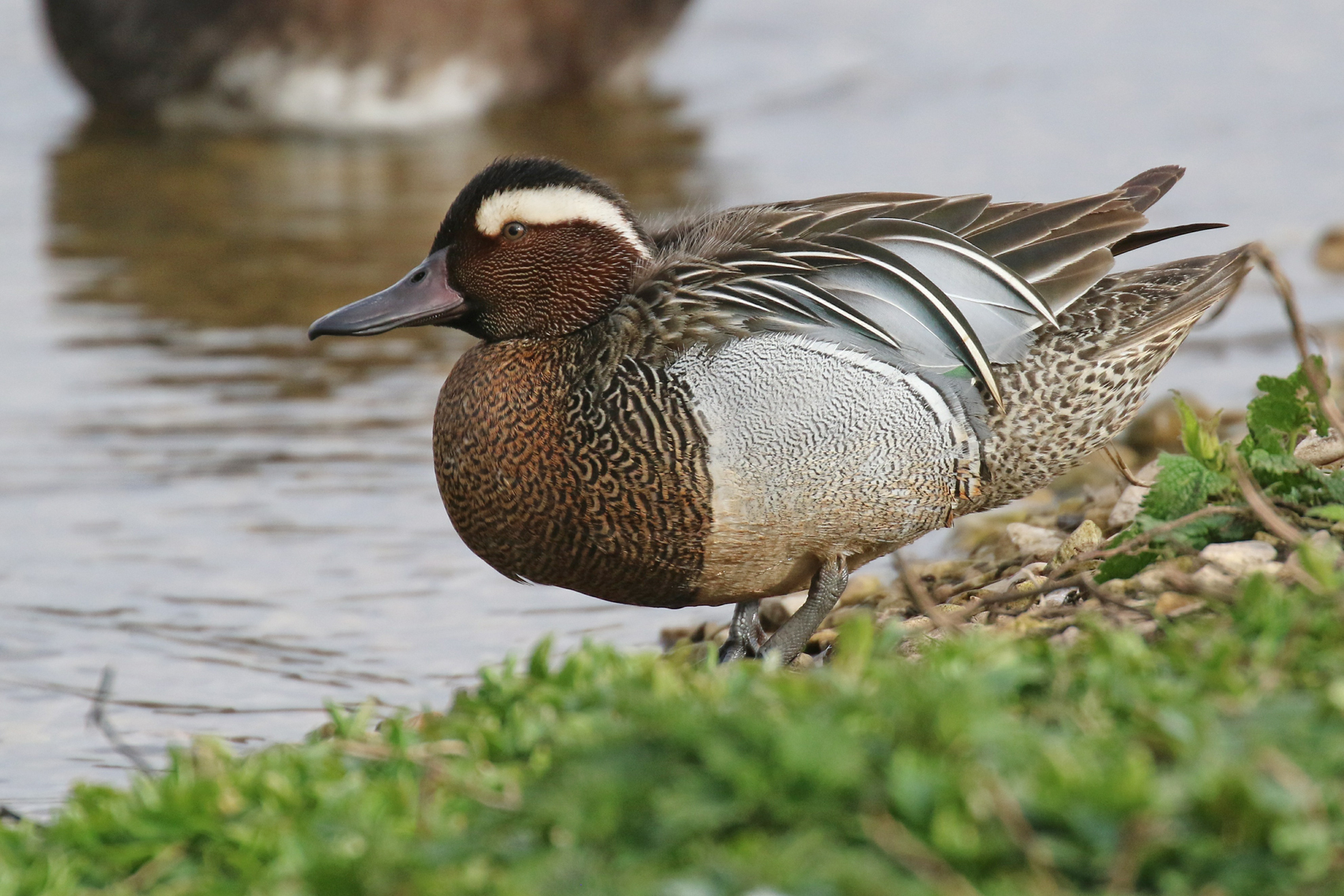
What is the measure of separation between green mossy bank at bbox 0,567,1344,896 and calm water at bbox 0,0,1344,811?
4.84ft

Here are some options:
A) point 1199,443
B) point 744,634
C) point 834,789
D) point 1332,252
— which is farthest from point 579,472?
point 1332,252

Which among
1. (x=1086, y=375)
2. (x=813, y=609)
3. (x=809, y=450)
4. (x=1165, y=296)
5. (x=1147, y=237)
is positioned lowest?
(x=813, y=609)

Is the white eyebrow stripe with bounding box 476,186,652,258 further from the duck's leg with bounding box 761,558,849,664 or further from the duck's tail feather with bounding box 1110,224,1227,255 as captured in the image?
the duck's tail feather with bounding box 1110,224,1227,255

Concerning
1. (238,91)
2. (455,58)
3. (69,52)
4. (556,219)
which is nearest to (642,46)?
(455,58)

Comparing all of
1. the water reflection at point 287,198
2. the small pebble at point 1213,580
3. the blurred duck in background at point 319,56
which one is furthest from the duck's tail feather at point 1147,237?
the blurred duck in background at point 319,56

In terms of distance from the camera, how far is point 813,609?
3846 mm

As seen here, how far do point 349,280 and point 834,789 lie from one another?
22.3ft

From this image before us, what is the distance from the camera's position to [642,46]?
1227 centimetres

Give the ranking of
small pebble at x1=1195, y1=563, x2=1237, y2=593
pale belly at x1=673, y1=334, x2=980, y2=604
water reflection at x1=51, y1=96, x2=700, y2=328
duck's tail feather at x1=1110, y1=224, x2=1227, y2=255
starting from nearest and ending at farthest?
small pebble at x1=1195, y1=563, x2=1237, y2=593 < pale belly at x1=673, y1=334, x2=980, y2=604 < duck's tail feather at x1=1110, y1=224, x2=1227, y2=255 < water reflection at x1=51, y1=96, x2=700, y2=328

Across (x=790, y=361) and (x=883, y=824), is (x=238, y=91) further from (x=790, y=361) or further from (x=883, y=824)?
(x=883, y=824)

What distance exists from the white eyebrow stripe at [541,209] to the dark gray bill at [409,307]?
6.1 inches

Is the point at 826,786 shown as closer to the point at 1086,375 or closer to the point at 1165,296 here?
the point at 1086,375

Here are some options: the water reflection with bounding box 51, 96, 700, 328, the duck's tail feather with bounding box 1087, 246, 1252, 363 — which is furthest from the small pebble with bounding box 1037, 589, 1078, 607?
the water reflection with bounding box 51, 96, 700, 328

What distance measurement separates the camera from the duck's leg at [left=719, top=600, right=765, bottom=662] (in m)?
4.10
